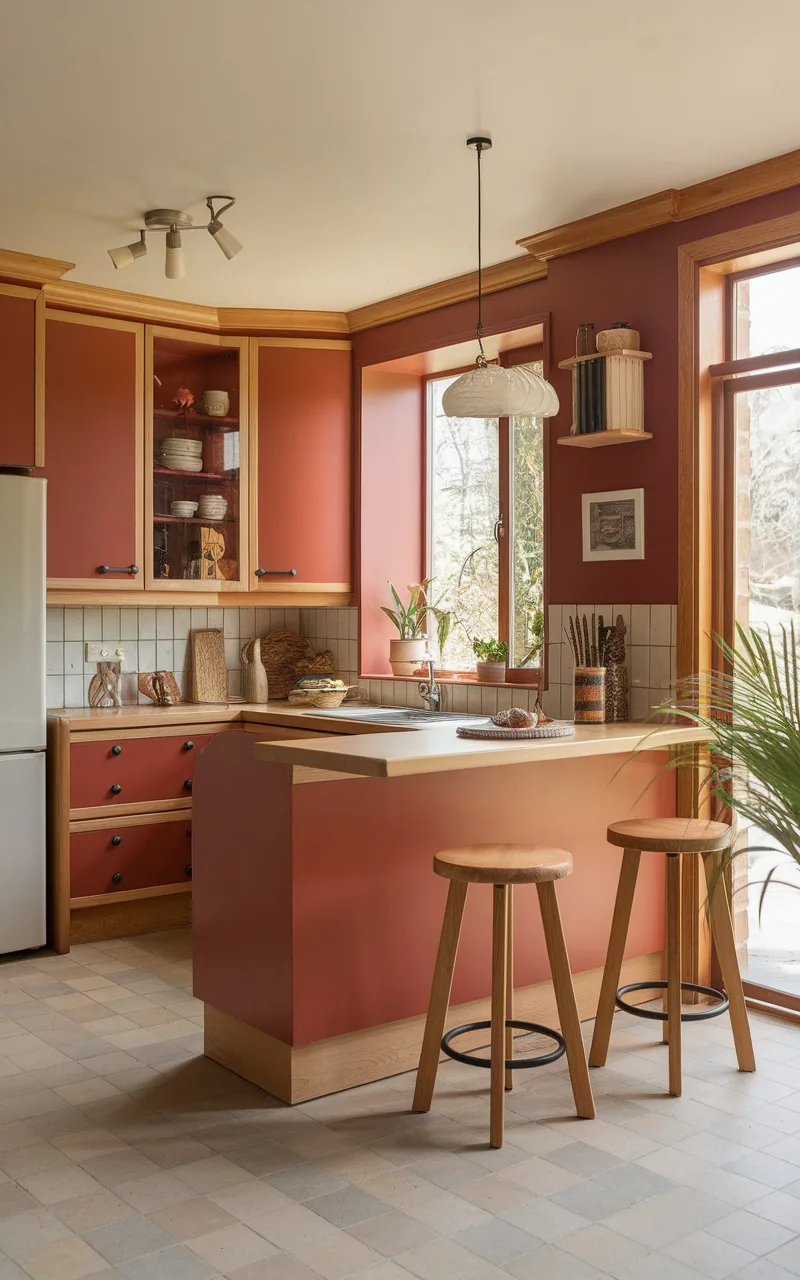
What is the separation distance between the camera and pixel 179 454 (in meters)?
4.91

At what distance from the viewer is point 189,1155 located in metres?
2.62

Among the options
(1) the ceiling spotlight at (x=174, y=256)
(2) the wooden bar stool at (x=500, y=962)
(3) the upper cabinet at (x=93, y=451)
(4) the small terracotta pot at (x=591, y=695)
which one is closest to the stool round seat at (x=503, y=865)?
(2) the wooden bar stool at (x=500, y=962)

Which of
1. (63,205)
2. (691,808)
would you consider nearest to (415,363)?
(63,205)

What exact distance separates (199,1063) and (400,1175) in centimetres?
87

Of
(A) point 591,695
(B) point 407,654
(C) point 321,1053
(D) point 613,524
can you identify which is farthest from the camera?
(B) point 407,654

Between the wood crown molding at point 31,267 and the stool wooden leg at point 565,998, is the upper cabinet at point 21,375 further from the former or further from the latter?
the stool wooden leg at point 565,998

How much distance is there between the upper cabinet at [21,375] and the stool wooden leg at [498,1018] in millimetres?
2626

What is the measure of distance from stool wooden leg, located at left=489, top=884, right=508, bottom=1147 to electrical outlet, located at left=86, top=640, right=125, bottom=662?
2.86 meters

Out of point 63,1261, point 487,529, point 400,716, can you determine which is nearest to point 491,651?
point 400,716

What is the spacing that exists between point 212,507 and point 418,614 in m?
1.03

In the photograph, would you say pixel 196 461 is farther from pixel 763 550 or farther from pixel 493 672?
pixel 763 550

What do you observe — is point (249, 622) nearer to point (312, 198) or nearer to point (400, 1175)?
point (312, 198)

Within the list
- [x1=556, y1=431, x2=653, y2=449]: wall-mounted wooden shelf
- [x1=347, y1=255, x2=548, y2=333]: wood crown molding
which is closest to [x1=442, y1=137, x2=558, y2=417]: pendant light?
[x1=556, y1=431, x2=653, y2=449]: wall-mounted wooden shelf

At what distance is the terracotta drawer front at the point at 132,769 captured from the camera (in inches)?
174
